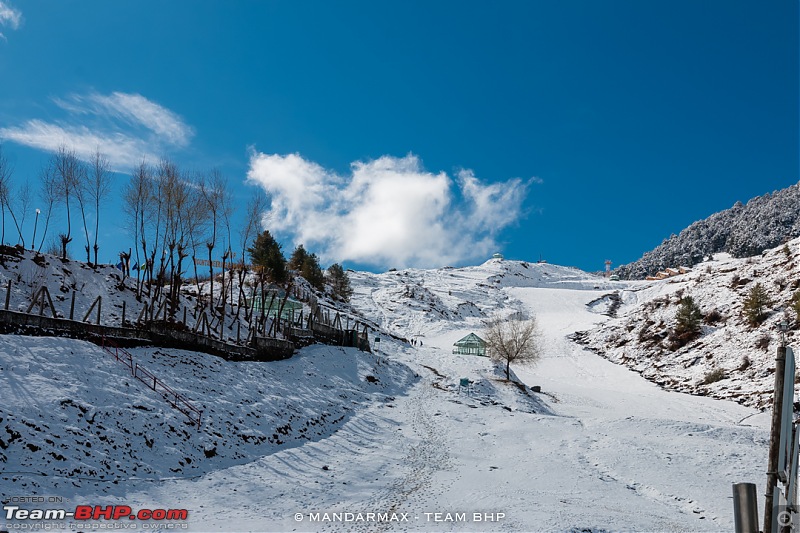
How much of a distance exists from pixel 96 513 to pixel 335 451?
10.2 m

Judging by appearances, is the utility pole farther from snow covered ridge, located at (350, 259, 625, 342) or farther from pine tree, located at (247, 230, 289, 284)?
snow covered ridge, located at (350, 259, 625, 342)

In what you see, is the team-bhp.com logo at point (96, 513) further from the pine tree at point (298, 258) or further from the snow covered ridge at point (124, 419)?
the pine tree at point (298, 258)

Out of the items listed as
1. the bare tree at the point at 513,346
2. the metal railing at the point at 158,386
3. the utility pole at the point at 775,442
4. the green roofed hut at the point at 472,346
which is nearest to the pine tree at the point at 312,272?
the green roofed hut at the point at 472,346

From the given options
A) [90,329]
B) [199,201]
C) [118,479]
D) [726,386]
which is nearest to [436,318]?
[726,386]

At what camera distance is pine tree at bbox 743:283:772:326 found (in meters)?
53.0

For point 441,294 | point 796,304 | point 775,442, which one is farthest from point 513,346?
point 441,294

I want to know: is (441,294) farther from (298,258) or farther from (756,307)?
(756,307)

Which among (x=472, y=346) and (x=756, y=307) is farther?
(x=472, y=346)

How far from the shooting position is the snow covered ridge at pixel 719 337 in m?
45.8

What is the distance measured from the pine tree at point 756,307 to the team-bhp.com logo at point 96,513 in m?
61.4

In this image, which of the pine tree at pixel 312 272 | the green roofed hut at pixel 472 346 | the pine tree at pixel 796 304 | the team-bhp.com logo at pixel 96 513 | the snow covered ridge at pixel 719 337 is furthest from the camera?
the pine tree at pixel 312 272

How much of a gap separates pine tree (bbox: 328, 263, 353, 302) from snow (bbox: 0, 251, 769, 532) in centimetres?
5437

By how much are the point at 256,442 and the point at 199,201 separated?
24823mm

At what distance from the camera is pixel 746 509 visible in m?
→ 4.60
